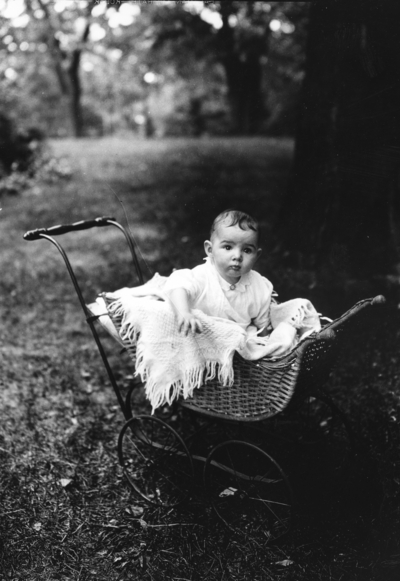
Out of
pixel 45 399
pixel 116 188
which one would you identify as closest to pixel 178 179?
pixel 116 188

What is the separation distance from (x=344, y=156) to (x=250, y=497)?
2528 mm

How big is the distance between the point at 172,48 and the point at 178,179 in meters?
3.09

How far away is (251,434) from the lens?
3631mm

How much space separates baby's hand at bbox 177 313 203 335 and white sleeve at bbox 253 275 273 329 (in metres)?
0.46

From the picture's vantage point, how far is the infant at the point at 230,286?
2.67 metres

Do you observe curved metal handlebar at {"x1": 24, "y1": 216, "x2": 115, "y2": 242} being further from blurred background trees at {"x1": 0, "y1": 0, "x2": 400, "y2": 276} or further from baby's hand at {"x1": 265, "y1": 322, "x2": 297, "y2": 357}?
blurred background trees at {"x1": 0, "y1": 0, "x2": 400, "y2": 276}

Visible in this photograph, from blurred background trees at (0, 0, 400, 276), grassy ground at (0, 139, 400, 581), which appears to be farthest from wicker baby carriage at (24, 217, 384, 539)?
blurred background trees at (0, 0, 400, 276)

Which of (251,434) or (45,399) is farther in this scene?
(45,399)

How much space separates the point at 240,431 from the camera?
2990 millimetres

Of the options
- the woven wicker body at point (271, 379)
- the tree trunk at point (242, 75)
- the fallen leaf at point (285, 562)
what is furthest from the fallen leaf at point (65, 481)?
the tree trunk at point (242, 75)

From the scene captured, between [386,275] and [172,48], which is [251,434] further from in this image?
[172,48]

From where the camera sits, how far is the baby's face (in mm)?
2736

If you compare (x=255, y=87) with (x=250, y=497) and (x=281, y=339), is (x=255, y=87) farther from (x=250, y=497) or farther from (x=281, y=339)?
(x=250, y=497)

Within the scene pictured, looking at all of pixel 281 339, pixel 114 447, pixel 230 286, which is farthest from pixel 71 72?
pixel 281 339
